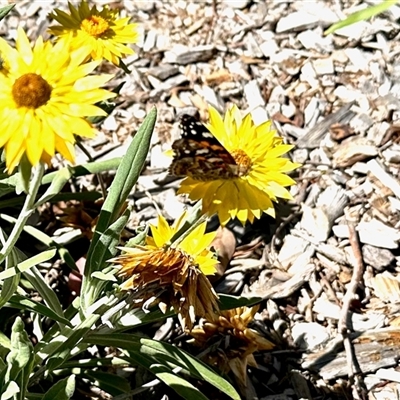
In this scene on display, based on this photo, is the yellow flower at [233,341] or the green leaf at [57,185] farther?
the yellow flower at [233,341]

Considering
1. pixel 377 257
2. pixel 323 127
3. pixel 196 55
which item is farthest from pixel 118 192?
pixel 196 55

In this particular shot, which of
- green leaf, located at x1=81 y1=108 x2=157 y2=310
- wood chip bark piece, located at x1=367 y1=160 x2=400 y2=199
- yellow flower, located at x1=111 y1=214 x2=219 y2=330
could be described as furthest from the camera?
wood chip bark piece, located at x1=367 y1=160 x2=400 y2=199

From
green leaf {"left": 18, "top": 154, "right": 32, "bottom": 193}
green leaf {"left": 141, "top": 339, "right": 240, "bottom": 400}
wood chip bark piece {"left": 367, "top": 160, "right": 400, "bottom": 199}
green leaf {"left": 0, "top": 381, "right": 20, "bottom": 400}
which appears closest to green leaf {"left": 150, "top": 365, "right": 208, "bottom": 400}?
green leaf {"left": 141, "top": 339, "right": 240, "bottom": 400}

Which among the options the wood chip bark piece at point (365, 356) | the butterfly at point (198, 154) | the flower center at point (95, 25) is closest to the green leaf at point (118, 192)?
the butterfly at point (198, 154)

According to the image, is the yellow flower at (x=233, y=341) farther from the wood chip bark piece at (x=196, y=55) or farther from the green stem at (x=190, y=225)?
the wood chip bark piece at (x=196, y=55)

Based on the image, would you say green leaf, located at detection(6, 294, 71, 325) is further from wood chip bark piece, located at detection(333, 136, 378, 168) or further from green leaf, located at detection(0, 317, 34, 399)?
wood chip bark piece, located at detection(333, 136, 378, 168)

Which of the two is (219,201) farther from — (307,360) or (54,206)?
(54,206)
